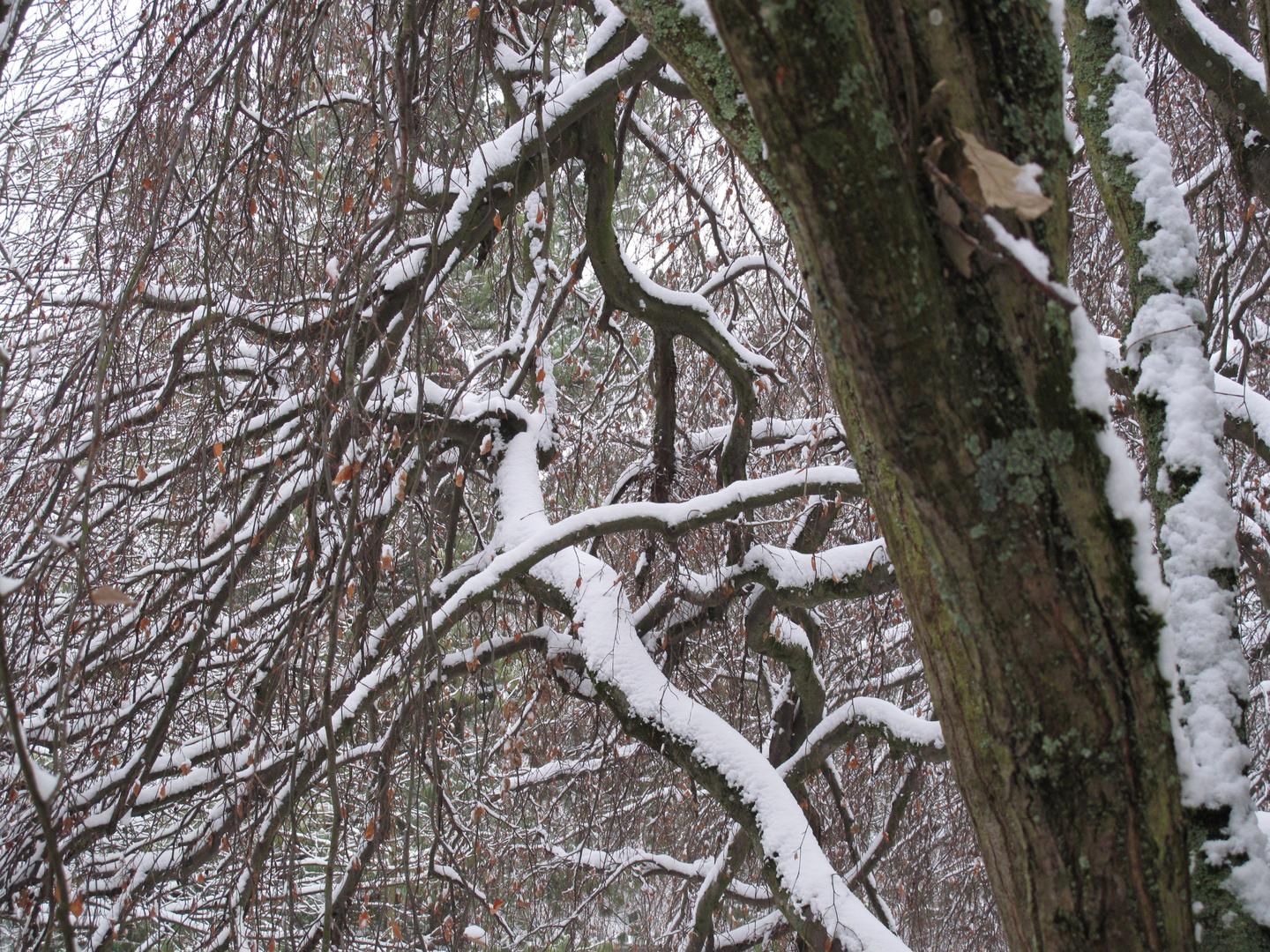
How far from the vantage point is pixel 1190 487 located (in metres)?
1.35

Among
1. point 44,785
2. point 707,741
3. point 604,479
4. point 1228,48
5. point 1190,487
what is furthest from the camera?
point 604,479

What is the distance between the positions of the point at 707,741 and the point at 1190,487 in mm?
1466

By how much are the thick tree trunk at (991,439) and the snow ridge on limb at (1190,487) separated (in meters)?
0.33

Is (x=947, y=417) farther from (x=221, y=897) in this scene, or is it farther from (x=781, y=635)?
(x=221, y=897)

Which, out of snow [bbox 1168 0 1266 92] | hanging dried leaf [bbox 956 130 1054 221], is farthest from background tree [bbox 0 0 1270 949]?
snow [bbox 1168 0 1266 92]

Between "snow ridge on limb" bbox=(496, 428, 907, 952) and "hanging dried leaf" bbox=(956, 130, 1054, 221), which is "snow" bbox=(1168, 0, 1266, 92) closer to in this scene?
"hanging dried leaf" bbox=(956, 130, 1054, 221)

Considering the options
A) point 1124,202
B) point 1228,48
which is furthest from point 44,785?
point 1228,48

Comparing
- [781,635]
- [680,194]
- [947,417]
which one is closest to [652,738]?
[781,635]

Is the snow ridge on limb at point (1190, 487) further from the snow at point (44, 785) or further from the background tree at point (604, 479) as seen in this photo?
the snow at point (44, 785)

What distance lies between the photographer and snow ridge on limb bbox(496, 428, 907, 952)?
2.19m

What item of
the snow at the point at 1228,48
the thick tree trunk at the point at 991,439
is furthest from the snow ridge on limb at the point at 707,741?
the snow at the point at 1228,48

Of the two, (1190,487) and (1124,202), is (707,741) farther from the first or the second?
(1124,202)

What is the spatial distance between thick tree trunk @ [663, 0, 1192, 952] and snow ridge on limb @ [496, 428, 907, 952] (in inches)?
57.5

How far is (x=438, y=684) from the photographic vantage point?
1600 mm
